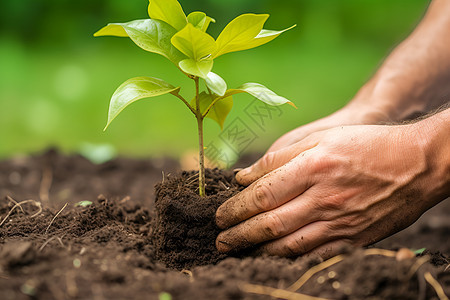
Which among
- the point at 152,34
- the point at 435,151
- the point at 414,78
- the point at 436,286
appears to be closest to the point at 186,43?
the point at 152,34

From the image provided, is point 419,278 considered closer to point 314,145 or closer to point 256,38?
point 314,145

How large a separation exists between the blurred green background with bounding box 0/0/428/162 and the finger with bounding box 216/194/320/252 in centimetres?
232

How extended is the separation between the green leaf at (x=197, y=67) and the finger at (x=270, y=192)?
388 millimetres

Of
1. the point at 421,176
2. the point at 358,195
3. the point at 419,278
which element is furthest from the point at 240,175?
the point at 419,278

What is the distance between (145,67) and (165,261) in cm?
412

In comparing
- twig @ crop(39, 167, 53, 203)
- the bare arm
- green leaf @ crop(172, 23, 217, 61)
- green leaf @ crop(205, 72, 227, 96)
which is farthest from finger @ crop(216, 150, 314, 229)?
twig @ crop(39, 167, 53, 203)

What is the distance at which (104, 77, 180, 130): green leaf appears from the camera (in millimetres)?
1284

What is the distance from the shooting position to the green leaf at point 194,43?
132 cm

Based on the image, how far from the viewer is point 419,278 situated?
1130 millimetres

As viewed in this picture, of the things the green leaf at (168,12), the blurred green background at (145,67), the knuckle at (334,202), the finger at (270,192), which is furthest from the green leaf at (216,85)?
the blurred green background at (145,67)

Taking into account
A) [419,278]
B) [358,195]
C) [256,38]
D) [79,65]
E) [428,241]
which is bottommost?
[428,241]

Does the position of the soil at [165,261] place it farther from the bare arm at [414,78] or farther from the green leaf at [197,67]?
the bare arm at [414,78]

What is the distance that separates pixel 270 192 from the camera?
1438mm

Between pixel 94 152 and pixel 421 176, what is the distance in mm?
2479
